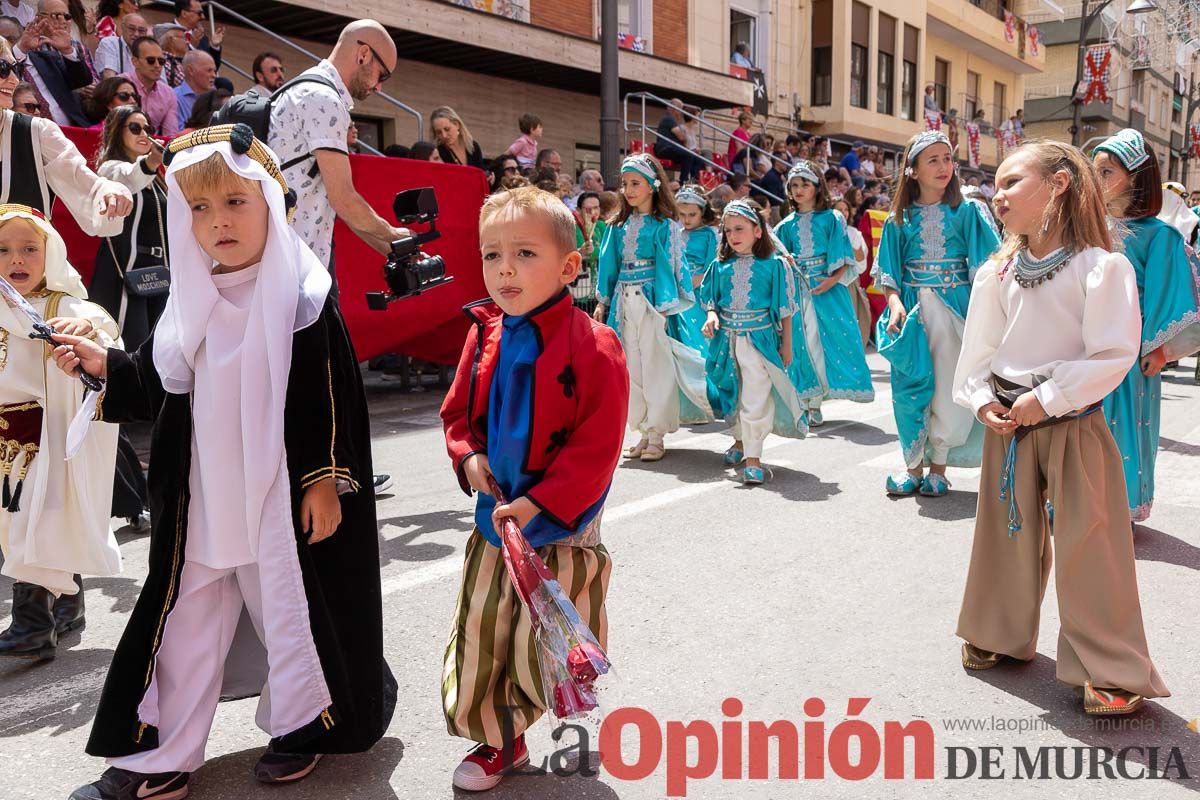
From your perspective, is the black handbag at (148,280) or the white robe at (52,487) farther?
the black handbag at (148,280)

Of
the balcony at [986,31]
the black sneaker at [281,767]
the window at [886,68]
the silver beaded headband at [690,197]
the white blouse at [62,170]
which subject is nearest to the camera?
the black sneaker at [281,767]

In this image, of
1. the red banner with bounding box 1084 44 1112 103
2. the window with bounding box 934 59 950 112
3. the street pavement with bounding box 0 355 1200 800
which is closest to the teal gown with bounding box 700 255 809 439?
the street pavement with bounding box 0 355 1200 800

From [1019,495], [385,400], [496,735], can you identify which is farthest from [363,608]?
[385,400]

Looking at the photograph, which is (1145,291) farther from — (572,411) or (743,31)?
(743,31)

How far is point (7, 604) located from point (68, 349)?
195 centimetres

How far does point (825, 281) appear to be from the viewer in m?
8.55

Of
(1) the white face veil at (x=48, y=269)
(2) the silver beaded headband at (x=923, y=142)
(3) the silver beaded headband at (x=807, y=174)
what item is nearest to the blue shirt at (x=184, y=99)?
(3) the silver beaded headband at (x=807, y=174)

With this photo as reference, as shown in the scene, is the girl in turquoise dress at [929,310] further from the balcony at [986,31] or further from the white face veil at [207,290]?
the balcony at [986,31]

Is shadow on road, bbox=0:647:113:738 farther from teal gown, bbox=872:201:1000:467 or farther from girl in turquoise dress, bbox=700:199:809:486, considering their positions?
teal gown, bbox=872:201:1000:467

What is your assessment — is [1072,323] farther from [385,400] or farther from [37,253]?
[385,400]

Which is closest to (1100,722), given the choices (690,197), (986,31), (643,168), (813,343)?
(643,168)

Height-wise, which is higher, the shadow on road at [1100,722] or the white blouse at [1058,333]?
the white blouse at [1058,333]

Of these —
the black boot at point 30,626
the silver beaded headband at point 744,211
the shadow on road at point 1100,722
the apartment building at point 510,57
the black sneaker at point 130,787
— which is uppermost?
the apartment building at point 510,57

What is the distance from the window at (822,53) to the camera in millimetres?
25203
